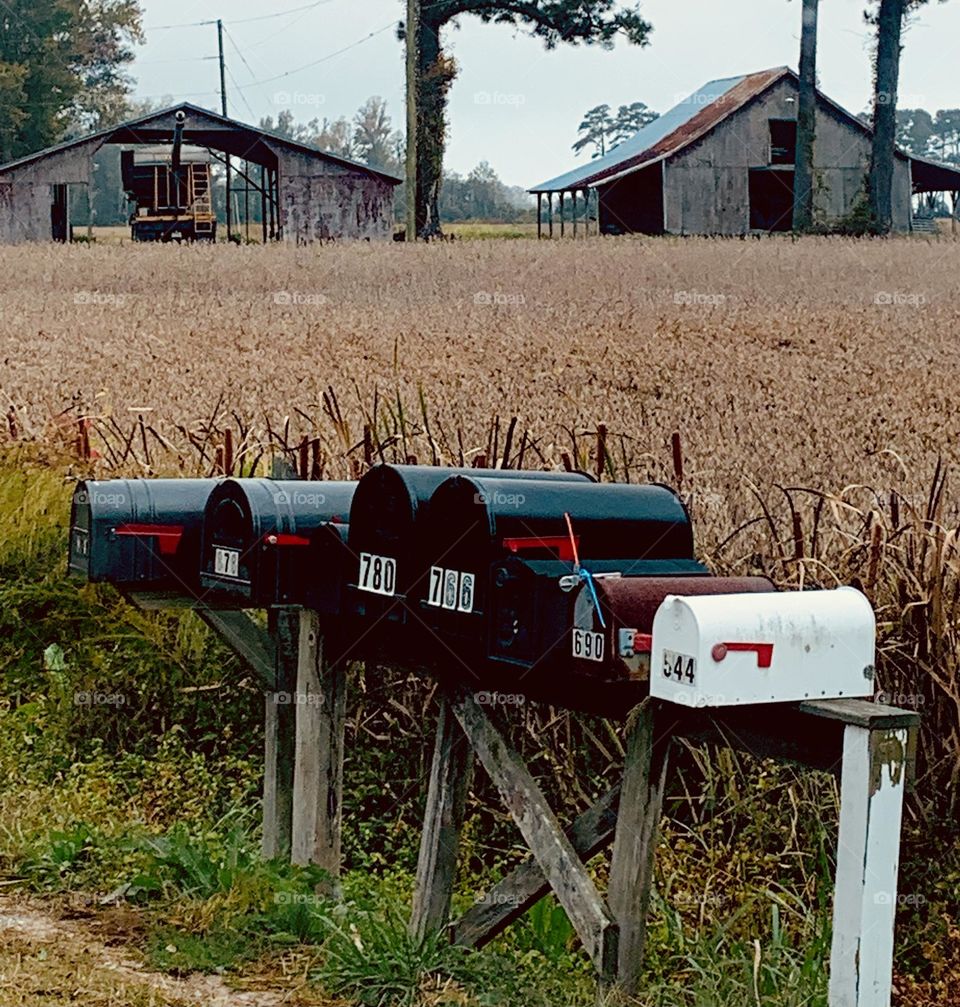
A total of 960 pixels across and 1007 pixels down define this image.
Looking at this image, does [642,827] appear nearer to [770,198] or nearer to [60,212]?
[60,212]

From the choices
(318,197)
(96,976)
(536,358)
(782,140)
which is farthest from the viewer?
(782,140)

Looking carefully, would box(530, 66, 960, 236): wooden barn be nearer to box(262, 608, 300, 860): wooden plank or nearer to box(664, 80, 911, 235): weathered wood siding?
box(664, 80, 911, 235): weathered wood siding

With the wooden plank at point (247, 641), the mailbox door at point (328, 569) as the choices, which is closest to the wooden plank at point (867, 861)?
the mailbox door at point (328, 569)

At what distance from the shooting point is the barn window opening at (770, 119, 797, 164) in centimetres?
4778

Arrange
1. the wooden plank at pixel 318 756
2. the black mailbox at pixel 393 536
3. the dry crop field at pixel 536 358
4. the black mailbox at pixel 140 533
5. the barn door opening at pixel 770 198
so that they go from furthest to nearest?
1. the barn door opening at pixel 770 198
2. the dry crop field at pixel 536 358
3. the black mailbox at pixel 140 533
4. the wooden plank at pixel 318 756
5. the black mailbox at pixel 393 536

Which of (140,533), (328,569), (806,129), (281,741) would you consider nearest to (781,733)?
(328,569)

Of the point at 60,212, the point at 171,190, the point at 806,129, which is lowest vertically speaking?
the point at 60,212

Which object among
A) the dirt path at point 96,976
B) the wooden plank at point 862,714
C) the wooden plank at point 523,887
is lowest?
the dirt path at point 96,976

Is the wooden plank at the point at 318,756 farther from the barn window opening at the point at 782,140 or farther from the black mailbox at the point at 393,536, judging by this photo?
the barn window opening at the point at 782,140

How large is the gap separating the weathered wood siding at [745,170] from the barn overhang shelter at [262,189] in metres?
7.61

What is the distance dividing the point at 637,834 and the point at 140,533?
1.92 metres

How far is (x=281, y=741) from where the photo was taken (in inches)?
214

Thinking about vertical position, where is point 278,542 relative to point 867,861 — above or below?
above

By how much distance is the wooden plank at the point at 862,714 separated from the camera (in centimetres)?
352
